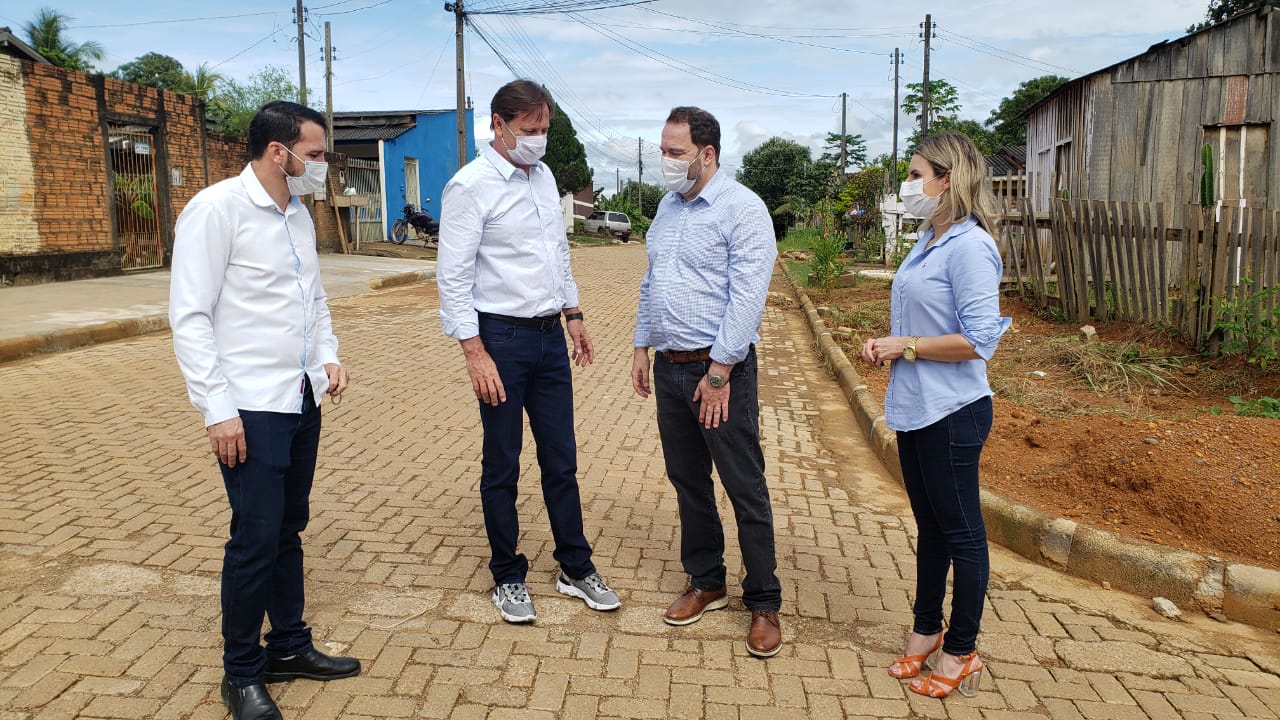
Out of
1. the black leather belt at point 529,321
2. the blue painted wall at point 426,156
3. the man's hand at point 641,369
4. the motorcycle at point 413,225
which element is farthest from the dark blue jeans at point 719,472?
the blue painted wall at point 426,156

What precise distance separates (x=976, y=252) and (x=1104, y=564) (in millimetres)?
1902

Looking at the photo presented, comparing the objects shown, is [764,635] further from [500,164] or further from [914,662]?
[500,164]

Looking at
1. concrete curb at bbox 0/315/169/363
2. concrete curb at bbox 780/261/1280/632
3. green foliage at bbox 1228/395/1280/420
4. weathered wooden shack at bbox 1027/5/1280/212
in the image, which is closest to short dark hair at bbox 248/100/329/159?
concrete curb at bbox 780/261/1280/632

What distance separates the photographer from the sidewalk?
946 centimetres

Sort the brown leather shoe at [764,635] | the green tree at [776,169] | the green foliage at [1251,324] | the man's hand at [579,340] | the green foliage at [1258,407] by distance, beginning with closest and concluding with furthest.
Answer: the brown leather shoe at [764,635] < the man's hand at [579,340] < the green foliage at [1258,407] < the green foliage at [1251,324] < the green tree at [776,169]

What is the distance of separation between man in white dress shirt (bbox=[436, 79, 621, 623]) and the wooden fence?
5.20m

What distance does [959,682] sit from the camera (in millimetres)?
3158

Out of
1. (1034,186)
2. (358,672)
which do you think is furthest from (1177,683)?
(1034,186)

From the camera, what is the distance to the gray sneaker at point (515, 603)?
141 inches

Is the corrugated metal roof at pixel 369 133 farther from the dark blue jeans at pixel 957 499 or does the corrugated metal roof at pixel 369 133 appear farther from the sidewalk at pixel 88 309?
the dark blue jeans at pixel 957 499

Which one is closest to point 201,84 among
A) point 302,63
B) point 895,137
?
point 302,63

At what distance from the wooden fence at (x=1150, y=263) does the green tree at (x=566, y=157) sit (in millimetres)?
34782

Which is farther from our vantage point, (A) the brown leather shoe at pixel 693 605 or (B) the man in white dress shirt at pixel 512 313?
(A) the brown leather shoe at pixel 693 605

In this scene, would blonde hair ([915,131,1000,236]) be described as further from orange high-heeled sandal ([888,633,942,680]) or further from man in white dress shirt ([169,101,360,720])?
man in white dress shirt ([169,101,360,720])
